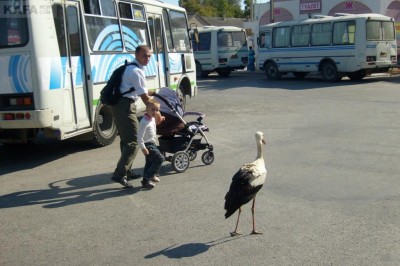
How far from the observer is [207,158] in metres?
7.95

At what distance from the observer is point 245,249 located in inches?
183

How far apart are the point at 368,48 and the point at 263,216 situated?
17507 mm

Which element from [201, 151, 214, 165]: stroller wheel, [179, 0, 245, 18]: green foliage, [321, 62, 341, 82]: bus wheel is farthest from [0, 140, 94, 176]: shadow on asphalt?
[179, 0, 245, 18]: green foliage

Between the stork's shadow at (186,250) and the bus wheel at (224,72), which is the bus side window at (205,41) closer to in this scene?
the bus wheel at (224,72)

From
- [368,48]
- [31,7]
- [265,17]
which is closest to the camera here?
[31,7]

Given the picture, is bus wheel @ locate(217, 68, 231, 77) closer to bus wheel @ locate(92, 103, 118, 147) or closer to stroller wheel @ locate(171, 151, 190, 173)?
bus wheel @ locate(92, 103, 118, 147)

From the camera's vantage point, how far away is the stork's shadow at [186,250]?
14.9 ft

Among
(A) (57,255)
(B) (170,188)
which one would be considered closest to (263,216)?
(B) (170,188)

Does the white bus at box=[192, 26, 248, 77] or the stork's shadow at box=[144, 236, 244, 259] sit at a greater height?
the white bus at box=[192, 26, 248, 77]

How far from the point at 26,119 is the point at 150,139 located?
7.44ft

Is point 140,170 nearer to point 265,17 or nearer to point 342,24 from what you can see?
point 342,24

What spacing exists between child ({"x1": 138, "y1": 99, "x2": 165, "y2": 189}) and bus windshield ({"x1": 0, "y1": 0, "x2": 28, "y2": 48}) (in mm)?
2473

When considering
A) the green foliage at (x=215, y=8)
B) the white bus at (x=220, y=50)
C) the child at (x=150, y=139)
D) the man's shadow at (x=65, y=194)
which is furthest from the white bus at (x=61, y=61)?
the green foliage at (x=215, y=8)

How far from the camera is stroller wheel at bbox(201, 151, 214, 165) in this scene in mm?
7902
